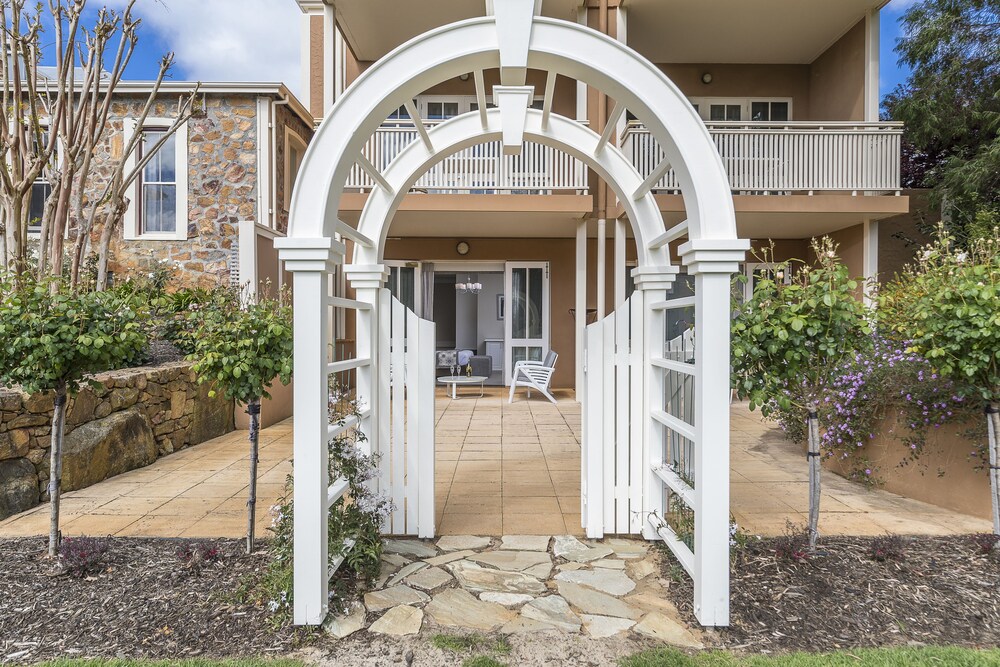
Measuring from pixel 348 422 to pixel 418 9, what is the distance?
695 centimetres

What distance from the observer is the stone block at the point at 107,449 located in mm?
4309

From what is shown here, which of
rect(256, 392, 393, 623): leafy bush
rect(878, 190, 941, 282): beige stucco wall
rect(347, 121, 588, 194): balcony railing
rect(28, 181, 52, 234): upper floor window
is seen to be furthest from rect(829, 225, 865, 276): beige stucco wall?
rect(28, 181, 52, 234): upper floor window

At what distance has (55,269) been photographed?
17.5 ft

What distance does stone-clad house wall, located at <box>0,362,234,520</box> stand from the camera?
151 inches

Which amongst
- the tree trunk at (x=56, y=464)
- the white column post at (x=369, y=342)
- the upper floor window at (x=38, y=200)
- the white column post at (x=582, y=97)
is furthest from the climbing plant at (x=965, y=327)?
the upper floor window at (x=38, y=200)

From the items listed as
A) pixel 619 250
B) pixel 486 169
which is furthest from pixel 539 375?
pixel 486 169

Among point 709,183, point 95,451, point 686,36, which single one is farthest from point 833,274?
point 686,36

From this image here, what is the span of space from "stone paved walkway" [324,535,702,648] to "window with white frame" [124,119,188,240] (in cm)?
770

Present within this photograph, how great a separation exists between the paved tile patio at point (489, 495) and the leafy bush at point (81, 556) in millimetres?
352

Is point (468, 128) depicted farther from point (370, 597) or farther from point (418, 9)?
point (418, 9)

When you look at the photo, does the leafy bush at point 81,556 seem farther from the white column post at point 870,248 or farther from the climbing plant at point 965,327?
the white column post at point 870,248

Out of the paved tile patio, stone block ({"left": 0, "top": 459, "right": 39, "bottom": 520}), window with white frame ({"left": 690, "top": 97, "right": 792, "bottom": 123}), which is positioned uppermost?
window with white frame ({"left": 690, "top": 97, "right": 792, "bottom": 123})

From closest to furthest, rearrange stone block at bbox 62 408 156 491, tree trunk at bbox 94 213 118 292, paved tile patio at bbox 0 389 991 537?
paved tile patio at bbox 0 389 991 537
stone block at bbox 62 408 156 491
tree trunk at bbox 94 213 118 292

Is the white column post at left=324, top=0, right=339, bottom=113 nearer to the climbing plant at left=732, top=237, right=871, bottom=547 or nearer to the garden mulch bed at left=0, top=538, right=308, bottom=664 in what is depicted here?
the garden mulch bed at left=0, top=538, right=308, bottom=664
